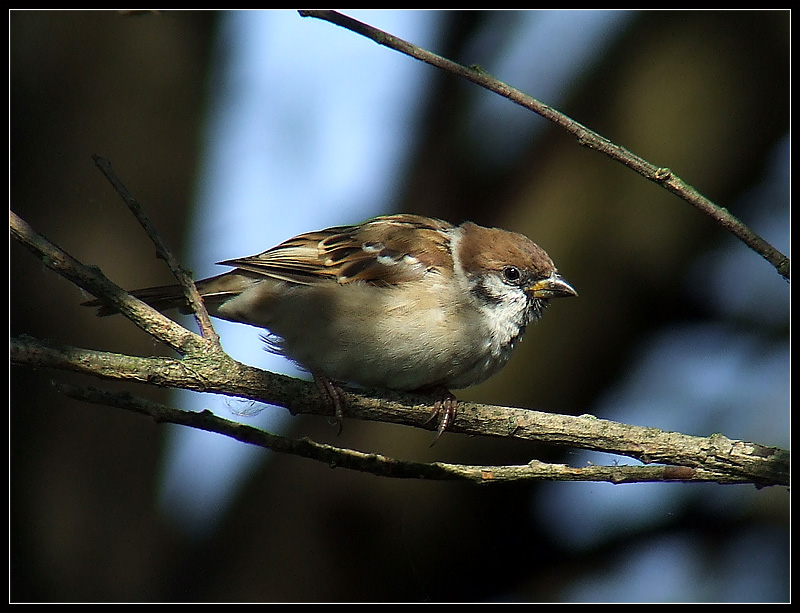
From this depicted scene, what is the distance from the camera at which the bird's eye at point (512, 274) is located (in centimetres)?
Result: 394

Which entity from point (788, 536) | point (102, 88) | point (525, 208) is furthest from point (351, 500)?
point (102, 88)

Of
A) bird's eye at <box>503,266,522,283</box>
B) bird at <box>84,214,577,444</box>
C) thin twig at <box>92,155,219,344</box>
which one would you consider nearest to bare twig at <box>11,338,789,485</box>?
thin twig at <box>92,155,219,344</box>

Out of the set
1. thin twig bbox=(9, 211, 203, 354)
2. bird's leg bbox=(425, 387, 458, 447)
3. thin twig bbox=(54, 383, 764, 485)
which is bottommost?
thin twig bbox=(54, 383, 764, 485)

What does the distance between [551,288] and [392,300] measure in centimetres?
86

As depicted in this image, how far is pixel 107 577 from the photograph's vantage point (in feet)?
15.4

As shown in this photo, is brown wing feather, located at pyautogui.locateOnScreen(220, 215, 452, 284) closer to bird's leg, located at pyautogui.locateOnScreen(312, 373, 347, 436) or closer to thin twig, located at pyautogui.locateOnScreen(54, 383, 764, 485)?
bird's leg, located at pyautogui.locateOnScreen(312, 373, 347, 436)

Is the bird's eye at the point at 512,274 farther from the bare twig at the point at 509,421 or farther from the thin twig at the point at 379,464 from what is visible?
the thin twig at the point at 379,464

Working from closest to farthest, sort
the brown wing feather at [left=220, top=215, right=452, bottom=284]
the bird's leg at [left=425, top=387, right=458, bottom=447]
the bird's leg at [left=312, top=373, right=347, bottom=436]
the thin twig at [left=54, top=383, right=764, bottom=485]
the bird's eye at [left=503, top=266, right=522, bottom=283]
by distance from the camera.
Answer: the thin twig at [left=54, top=383, right=764, bottom=485], the bird's leg at [left=312, top=373, right=347, bottom=436], the bird's leg at [left=425, top=387, right=458, bottom=447], the brown wing feather at [left=220, top=215, right=452, bottom=284], the bird's eye at [left=503, top=266, right=522, bottom=283]

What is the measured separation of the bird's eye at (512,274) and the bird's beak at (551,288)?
0.08 metres

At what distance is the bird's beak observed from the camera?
3.93 metres

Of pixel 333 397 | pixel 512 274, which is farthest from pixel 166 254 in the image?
pixel 512 274

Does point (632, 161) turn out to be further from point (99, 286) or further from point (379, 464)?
point (99, 286)

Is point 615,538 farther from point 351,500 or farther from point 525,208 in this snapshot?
point 525,208

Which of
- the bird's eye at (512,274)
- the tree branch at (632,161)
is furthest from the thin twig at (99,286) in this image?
the bird's eye at (512,274)
